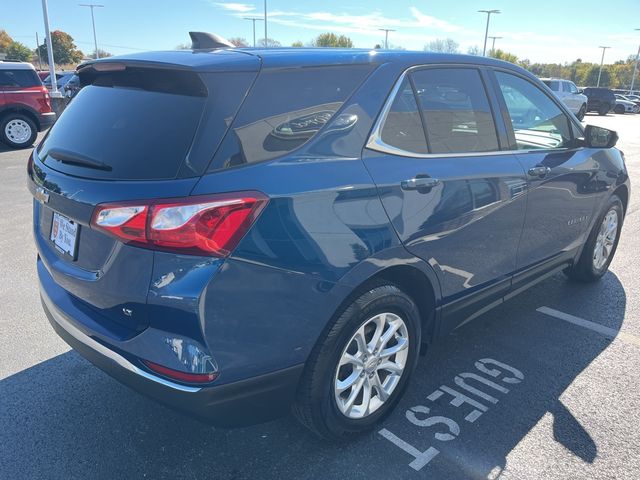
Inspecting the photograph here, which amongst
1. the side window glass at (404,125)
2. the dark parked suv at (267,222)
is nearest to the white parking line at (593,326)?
the dark parked suv at (267,222)

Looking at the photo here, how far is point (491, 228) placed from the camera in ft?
9.99

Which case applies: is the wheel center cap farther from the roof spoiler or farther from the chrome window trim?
the roof spoiler

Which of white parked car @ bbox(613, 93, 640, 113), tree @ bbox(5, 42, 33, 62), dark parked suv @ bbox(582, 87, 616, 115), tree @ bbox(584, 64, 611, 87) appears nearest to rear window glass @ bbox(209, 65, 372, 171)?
dark parked suv @ bbox(582, 87, 616, 115)

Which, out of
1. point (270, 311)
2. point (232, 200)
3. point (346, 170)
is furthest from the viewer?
point (346, 170)

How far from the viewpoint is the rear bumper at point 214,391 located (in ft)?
6.51

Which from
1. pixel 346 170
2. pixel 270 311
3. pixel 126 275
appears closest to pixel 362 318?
pixel 270 311

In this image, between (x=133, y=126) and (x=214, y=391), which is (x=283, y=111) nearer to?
(x=133, y=126)

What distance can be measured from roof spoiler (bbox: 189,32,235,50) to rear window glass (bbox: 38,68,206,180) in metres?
0.50

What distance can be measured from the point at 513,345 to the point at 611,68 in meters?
98.8

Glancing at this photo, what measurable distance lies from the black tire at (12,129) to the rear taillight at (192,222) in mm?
11970

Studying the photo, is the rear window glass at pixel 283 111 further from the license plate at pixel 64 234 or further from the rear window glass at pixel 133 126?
the license plate at pixel 64 234

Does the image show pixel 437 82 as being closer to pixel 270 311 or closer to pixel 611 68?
pixel 270 311

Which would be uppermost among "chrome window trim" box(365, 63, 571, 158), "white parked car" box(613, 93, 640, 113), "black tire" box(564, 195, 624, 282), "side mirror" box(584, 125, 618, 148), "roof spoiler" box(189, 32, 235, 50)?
"roof spoiler" box(189, 32, 235, 50)

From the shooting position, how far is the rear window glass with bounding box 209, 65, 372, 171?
1.99 metres
